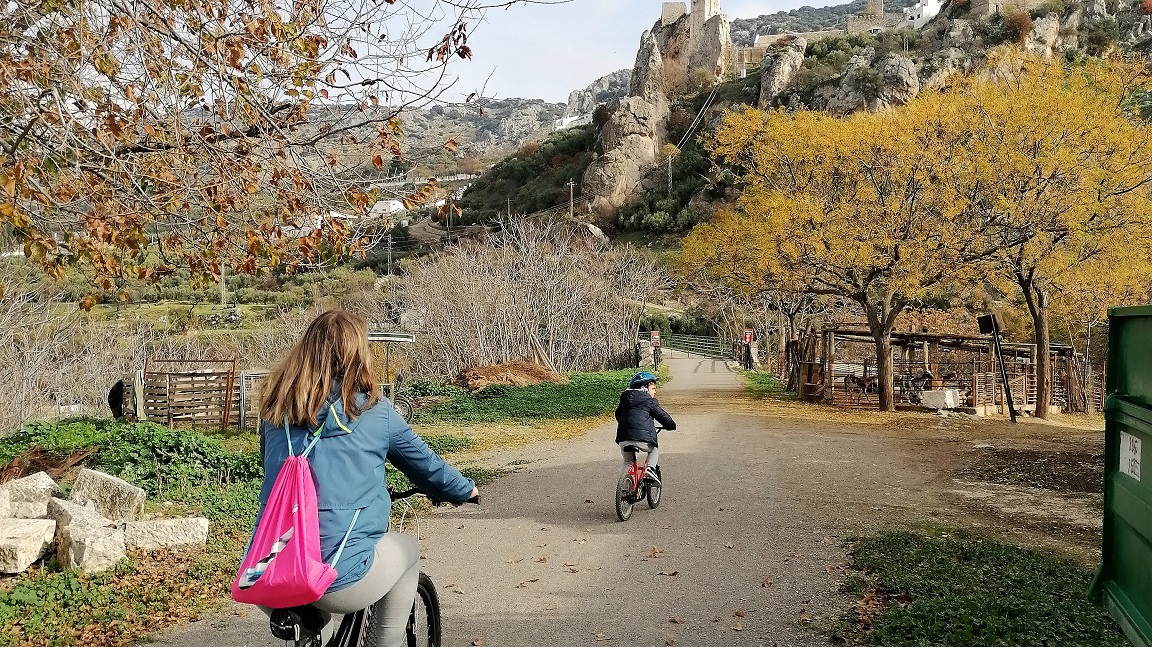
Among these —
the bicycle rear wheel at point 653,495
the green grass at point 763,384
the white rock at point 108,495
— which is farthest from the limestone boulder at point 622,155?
the white rock at point 108,495

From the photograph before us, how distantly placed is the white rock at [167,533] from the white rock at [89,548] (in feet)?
1.29

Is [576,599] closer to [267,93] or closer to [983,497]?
[267,93]

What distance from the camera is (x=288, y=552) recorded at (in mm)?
3049

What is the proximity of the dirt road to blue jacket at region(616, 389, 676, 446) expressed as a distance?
894 mm

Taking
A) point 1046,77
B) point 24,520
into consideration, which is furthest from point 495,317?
point 24,520

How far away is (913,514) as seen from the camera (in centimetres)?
1031

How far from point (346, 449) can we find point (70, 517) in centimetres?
528

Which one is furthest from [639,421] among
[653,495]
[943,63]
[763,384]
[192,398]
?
[943,63]

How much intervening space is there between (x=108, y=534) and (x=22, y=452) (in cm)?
483

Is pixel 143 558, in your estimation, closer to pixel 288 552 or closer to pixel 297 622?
pixel 297 622

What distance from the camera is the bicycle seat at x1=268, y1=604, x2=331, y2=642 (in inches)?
125

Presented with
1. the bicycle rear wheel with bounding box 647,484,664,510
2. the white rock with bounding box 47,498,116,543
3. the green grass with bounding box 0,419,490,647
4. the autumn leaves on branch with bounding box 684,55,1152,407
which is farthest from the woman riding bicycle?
the autumn leaves on branch with bounding box 684,55,1152,407

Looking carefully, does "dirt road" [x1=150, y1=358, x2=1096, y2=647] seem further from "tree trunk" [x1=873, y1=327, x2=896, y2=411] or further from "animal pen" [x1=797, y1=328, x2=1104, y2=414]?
"animal pen" [x1=797, y1=328, x2=1104, y2=414]

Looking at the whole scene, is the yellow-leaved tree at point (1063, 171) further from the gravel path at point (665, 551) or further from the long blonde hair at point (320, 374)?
the long blonde hair at point (320, 374)
